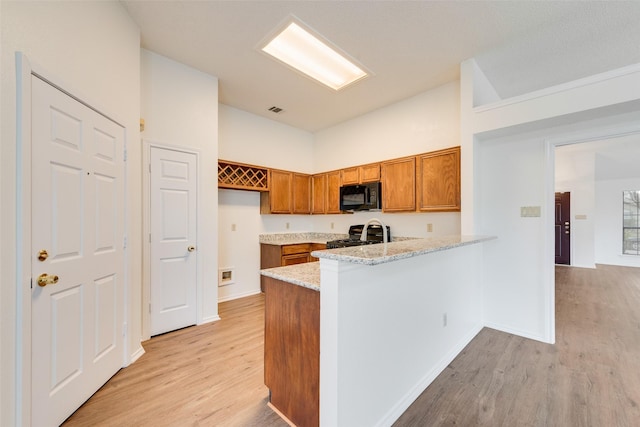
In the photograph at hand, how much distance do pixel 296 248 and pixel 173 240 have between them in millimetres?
1901

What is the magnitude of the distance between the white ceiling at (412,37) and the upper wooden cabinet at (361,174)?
114 cm

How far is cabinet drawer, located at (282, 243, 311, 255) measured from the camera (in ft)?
13.3

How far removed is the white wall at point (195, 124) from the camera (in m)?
2.70

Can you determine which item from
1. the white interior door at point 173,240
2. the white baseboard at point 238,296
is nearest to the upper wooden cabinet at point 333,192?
the white baseboard at point 238,296

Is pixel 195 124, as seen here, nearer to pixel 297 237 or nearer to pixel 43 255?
pixel 43 255

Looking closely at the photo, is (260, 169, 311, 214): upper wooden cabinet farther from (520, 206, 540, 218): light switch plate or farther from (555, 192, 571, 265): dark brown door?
(555, 192, 571, 265): dark brown door

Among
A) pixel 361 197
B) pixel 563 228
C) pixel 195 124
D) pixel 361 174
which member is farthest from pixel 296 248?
pixel 563 228

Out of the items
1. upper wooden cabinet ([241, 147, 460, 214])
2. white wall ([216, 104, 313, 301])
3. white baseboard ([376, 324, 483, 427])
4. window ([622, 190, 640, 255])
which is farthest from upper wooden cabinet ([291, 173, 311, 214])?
window ([622, 190, 640, 255])

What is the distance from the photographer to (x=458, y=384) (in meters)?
1.94

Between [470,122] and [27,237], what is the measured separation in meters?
Result: 3.75

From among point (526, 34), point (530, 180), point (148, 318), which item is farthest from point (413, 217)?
point (148, 318)

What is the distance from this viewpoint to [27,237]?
1.33 meters

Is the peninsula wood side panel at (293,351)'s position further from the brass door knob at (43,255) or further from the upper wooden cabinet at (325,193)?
the upper wooden cabinet at (325,193)

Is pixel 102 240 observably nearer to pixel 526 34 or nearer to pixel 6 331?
pixel 6 331
